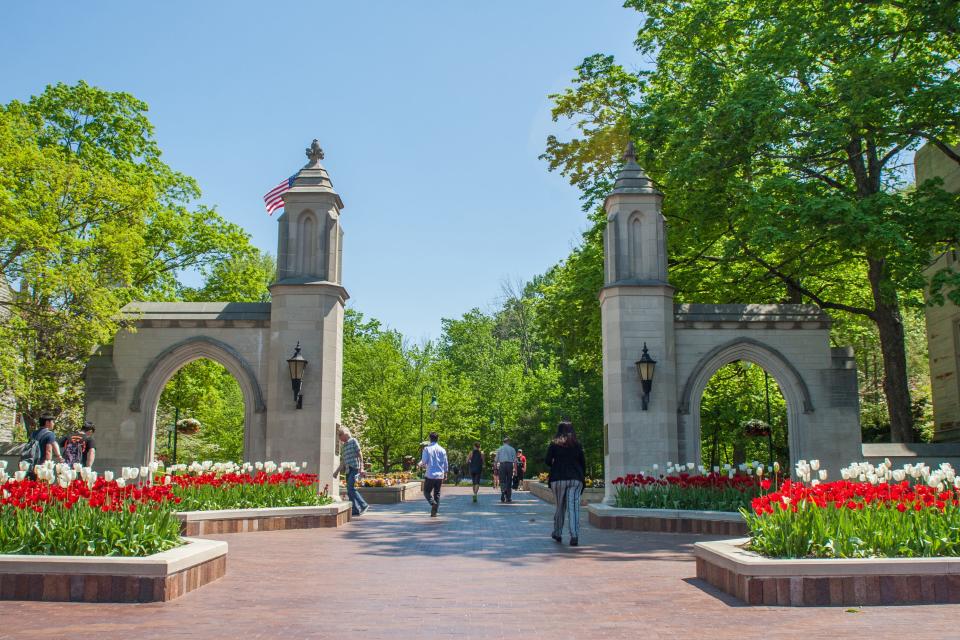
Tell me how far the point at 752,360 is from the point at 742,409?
36.4 ft

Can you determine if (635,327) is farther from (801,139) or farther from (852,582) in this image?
(852,582)

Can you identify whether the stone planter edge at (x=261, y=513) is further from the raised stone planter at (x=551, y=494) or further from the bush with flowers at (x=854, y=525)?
the bush with flowers at (x=854, y=525)

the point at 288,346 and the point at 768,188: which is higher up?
the point at 768,188

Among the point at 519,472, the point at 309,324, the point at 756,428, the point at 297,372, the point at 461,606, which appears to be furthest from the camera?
the point at 519,472

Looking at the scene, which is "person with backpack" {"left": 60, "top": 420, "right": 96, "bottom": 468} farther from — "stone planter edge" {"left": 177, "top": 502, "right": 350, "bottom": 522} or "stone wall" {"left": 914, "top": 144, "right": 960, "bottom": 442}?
"stone wall" {"left": 914, "top": 144, "right": 960, "bottom": 442}

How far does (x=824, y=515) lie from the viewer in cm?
775

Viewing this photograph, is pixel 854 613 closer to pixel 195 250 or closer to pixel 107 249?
pixel 107 249

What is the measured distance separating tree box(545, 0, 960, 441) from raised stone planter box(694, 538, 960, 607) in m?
9.15

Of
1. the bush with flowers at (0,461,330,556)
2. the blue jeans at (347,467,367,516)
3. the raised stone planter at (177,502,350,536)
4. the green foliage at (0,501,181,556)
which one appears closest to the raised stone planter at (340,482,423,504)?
the blue jeans at (347,467,367,516)

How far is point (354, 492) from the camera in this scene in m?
17.6

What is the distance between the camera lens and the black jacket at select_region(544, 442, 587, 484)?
40.5 feet

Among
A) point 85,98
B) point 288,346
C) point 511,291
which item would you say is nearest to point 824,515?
point 288,346

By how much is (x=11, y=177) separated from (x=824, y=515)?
15.5 metres

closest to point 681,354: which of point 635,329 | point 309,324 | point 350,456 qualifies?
point 635,329
